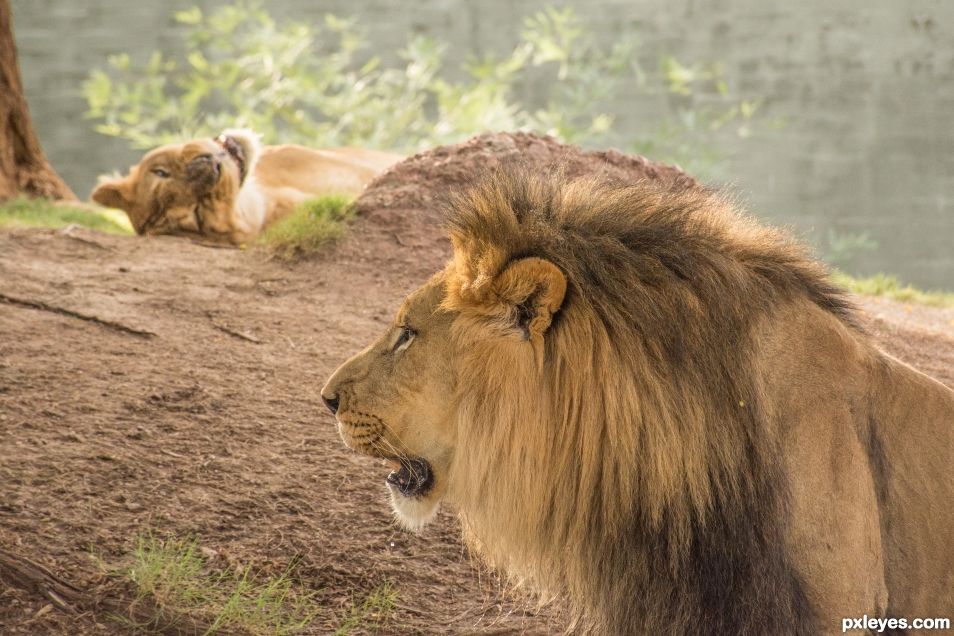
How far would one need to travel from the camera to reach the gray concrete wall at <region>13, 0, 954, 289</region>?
35.7ft

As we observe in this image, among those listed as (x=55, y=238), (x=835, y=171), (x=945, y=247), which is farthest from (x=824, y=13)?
(x=55, y=238)

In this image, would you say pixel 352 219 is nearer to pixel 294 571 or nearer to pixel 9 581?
pixel 294 571

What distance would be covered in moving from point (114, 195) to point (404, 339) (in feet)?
16.2

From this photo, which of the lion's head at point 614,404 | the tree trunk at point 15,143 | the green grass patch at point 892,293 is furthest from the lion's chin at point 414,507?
the tree trunk at point 15,143

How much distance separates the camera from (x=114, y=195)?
22.8ft

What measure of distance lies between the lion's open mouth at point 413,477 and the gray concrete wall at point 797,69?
8.86m

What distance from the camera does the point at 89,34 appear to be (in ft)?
36.5

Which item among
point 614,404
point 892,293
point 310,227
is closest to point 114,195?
point 310,227

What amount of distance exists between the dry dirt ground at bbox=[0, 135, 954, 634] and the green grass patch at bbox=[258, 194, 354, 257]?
0.26 feet

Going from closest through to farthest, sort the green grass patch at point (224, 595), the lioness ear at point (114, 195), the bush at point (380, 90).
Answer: the green grass patch at point (224, 595) → the lioness ear at point (114, 195) → the bush at point (380, 90)

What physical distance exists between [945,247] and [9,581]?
10225 millimetres

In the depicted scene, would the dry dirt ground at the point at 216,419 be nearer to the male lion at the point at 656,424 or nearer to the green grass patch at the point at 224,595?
the green grass patch at the point at 224,595

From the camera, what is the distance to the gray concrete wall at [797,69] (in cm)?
1087

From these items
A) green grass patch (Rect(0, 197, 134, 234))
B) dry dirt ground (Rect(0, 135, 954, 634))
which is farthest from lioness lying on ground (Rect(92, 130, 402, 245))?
dry dirt ground (Rect(0, 135, 954, 634))
